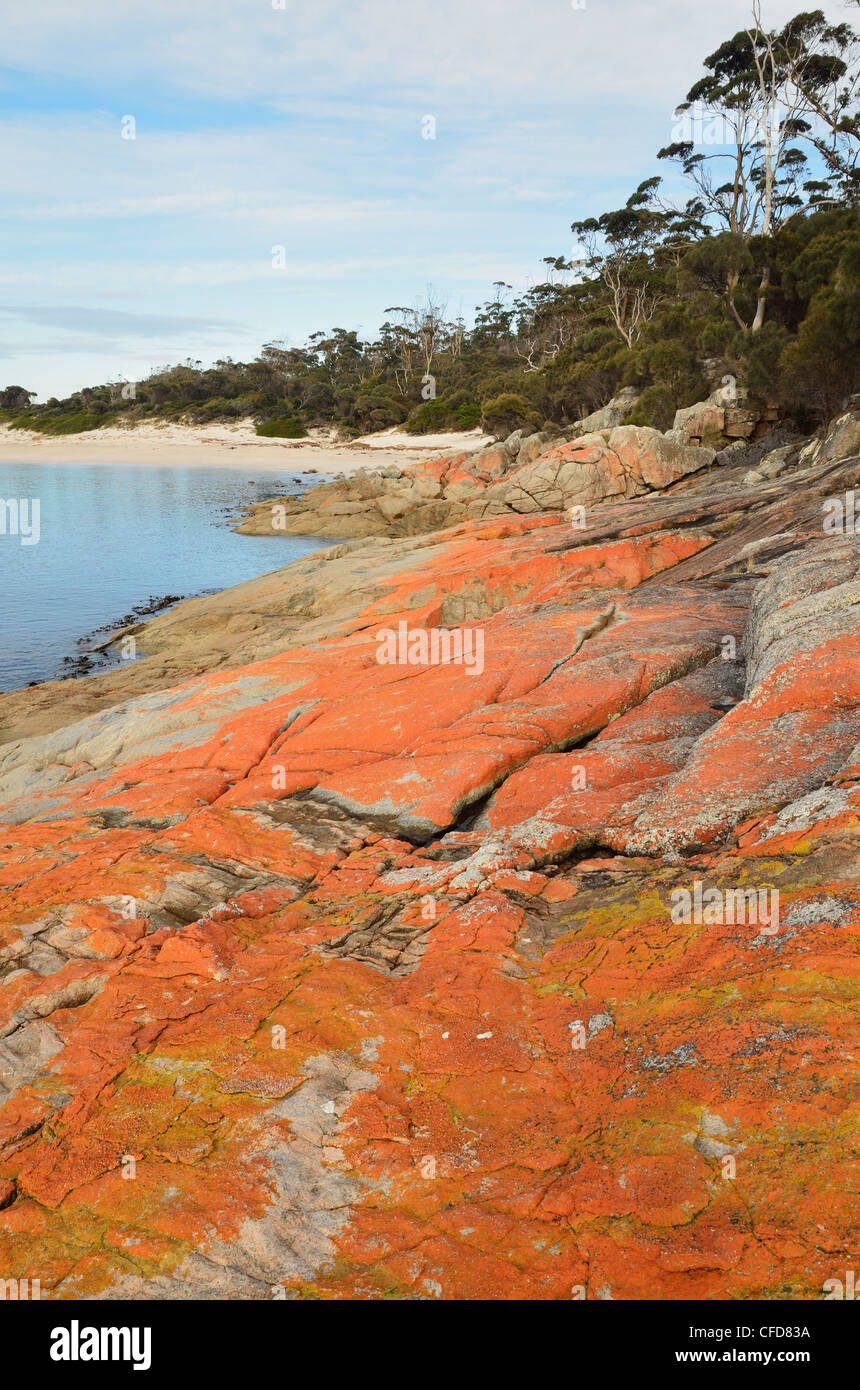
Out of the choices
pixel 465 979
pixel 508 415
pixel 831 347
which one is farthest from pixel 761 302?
pixel 465 979

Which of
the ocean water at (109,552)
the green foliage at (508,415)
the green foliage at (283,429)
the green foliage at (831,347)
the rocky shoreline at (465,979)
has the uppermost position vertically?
the green foliage at (283,429)

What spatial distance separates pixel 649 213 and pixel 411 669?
64825mm

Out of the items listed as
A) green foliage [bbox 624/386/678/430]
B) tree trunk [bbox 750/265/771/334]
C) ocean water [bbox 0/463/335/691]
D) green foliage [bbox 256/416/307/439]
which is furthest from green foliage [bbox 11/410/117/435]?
tree trunk [bbox 750/265/771/334]

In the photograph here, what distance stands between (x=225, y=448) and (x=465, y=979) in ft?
307

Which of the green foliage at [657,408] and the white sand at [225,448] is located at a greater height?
the white sand at [225,448]

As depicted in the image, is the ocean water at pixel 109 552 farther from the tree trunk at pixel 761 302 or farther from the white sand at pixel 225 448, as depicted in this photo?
the tree trunk at pixel 761 302

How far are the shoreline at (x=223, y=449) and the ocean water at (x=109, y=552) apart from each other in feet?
20.7

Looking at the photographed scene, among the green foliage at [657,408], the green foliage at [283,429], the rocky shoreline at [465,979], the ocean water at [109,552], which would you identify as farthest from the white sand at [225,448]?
the rocky shoreline at [465,979]

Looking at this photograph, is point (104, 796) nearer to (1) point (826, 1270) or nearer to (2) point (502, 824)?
(2) point (502, 824)

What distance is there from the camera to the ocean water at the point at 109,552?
27625 millimetres

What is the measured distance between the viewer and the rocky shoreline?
3.90m

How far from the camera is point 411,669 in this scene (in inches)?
507

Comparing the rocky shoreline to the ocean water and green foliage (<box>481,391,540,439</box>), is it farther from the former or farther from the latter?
green foliage (<box>481,391,540,439</box>)

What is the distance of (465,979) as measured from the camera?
225 inches
